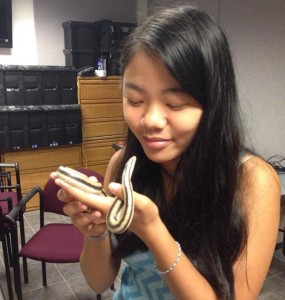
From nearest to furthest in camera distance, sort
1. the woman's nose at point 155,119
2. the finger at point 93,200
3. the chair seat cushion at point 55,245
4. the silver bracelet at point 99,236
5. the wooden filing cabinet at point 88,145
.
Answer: the finger at point 93,200 → the woman's nose at point 155,119 → the silver bracelet at point 99,236 → the chair seat cushion at point 55,245 → the wooden filing cabinet at point 88,145

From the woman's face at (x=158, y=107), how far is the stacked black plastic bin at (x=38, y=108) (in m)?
2.84

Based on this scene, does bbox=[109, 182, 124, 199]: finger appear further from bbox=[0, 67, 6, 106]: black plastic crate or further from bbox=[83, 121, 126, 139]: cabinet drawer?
bbox=[83, 121, 126, 139]: cabinet drawer

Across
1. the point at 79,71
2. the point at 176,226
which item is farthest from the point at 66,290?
the point at 79,71

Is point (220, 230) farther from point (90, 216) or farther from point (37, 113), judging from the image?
point (37, 113)

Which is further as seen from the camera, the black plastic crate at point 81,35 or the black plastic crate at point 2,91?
the black plastic crate at point 81,35

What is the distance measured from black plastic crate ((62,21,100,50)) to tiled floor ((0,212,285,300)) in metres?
2.42

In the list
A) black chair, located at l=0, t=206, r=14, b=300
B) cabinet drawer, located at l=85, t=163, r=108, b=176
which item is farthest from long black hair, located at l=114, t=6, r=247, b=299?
cabinet drawer, located at l=85, t=163, r=108, b=176

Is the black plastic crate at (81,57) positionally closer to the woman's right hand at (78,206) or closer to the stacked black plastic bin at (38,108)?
the stacked black plastic bin at (38,108)

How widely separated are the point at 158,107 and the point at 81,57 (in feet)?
11.1

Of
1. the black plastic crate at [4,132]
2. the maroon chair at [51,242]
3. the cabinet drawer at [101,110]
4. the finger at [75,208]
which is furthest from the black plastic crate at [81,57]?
the finger at [75,208]

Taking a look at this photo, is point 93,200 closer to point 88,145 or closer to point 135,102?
point 135,102

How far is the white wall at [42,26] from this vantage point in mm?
3750

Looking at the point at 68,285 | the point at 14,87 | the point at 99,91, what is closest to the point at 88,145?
the point at 99,91

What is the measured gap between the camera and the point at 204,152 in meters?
0.72
